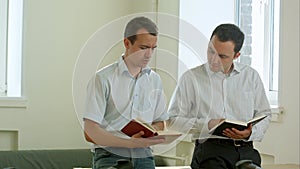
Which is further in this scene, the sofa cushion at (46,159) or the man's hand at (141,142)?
the sofa cushion at (46,159)

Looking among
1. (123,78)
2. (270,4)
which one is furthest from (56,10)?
(123,78)

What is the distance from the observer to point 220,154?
8.52 ft

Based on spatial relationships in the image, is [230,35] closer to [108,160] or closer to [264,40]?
[108,160]

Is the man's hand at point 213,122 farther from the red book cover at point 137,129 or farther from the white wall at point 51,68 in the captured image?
the white wall at point 51,68

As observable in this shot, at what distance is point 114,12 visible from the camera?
494cm

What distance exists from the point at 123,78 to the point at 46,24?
253cm

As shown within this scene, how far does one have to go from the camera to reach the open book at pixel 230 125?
247 cm

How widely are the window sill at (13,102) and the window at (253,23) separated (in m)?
1.47

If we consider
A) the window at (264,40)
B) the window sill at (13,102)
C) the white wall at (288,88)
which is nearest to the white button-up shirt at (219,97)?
the white wall at (288,88)

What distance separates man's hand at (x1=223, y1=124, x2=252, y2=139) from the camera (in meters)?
2.51

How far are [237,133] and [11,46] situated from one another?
8.84 feet

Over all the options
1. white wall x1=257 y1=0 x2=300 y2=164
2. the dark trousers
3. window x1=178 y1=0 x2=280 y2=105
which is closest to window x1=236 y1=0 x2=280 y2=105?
window x1=178 y1=0 x2=280 y2=105

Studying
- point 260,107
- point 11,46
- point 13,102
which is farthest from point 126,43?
point 11,46

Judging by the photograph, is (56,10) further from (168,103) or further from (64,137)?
(168,103)
